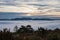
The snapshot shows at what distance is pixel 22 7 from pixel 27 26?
0.91 m

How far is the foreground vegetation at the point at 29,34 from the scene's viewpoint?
5894mm

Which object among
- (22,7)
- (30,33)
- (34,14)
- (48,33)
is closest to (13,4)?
(22,7)

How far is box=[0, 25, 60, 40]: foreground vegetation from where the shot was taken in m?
5.89

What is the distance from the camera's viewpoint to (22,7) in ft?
23.7

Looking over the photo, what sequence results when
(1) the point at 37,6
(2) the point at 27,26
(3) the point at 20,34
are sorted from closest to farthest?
(3) the point at 20,34 < (2) the point at 27,26 < (1) the point at 37,6

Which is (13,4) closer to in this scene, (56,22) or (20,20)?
(20,20)

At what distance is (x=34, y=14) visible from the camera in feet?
23.7

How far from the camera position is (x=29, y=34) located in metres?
6.39

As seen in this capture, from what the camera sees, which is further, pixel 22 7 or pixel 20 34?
pixel 22 7

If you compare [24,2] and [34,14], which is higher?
[24,2]

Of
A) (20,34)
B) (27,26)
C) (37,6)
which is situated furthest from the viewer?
(37,6)

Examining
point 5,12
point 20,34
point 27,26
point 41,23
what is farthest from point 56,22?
point 5,12

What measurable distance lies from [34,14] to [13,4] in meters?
1.01

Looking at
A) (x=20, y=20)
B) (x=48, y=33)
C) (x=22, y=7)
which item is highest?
(x=22, y=7)
